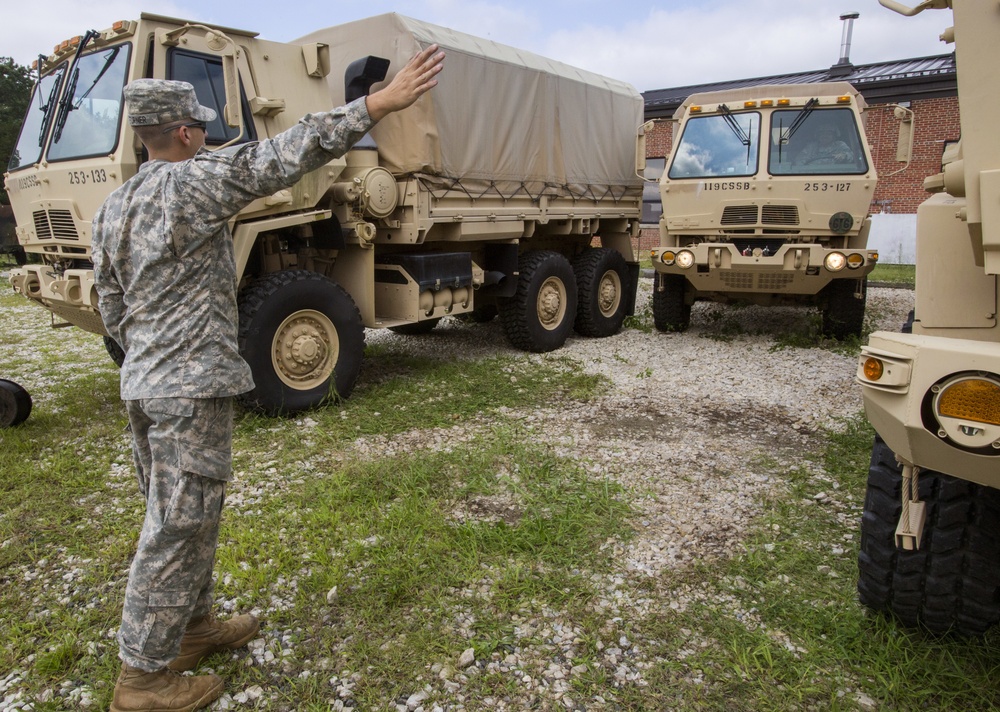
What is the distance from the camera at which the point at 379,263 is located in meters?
6.12

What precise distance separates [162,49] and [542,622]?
14.1 ft

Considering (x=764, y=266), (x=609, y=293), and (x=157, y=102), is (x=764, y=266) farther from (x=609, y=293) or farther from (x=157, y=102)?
(x=157, y=102)

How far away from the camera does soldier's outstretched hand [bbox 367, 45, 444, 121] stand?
2.06 metres

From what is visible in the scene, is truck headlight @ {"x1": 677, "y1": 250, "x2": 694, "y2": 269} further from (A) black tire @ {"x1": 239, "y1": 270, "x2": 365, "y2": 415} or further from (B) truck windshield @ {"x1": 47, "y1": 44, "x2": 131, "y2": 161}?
(B) truck windshield @ {"x1": 47, "y1": 44, "x2": 131, "y2": 161}

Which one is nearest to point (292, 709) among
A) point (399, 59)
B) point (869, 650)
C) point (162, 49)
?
point (869, 650)

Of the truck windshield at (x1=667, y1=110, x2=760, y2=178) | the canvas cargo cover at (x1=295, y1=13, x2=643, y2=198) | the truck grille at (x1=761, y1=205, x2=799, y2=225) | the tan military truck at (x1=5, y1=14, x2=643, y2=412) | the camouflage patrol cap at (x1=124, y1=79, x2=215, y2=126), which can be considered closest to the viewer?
the camouflage patrol cap at (x1=124, y1=79, x2=215, y2=126)

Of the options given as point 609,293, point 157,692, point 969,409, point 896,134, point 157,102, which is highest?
point 896,134

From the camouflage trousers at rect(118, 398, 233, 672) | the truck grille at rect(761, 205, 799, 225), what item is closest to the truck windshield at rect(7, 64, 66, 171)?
the camouflage trousers at rect(118, 398, 233, 672)

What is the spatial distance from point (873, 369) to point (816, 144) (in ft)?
20.0

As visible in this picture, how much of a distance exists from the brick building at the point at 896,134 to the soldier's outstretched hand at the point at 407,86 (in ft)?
56.1

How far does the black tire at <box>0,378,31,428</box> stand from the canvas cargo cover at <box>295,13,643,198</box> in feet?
10.2

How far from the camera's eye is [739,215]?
283 inches

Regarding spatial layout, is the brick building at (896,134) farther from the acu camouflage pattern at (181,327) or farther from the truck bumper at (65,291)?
the acu camouflage pattern at (181,327)

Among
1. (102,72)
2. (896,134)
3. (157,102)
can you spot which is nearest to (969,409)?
(157,102)
